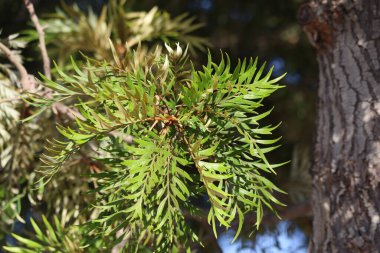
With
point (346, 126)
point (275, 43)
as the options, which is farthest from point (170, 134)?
point (275, 43)

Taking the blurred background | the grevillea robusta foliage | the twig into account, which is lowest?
A: the grevillea robusta foliage

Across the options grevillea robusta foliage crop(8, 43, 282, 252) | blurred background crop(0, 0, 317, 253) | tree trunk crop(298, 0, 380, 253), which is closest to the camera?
grevillea robusta foliage crop(8, 43, 282, 252)

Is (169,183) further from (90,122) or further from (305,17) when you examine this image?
(305,17)

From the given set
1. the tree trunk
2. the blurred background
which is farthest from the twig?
the blurred background

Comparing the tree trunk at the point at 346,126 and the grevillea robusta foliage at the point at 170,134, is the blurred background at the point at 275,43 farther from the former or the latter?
the grevillea robusta foliage at the point at 170,134

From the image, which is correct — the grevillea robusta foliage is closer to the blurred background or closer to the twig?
the twig

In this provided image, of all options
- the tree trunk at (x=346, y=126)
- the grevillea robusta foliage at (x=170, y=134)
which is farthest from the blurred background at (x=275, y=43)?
the grevillea robusta foliage at (x=170, y=134)

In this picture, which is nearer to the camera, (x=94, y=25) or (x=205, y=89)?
(x=205, y=89)

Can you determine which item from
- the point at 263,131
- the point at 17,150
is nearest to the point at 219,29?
the point at 17,150

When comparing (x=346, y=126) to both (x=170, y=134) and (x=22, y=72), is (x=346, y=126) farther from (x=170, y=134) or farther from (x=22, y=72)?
(x=22, y=72)
